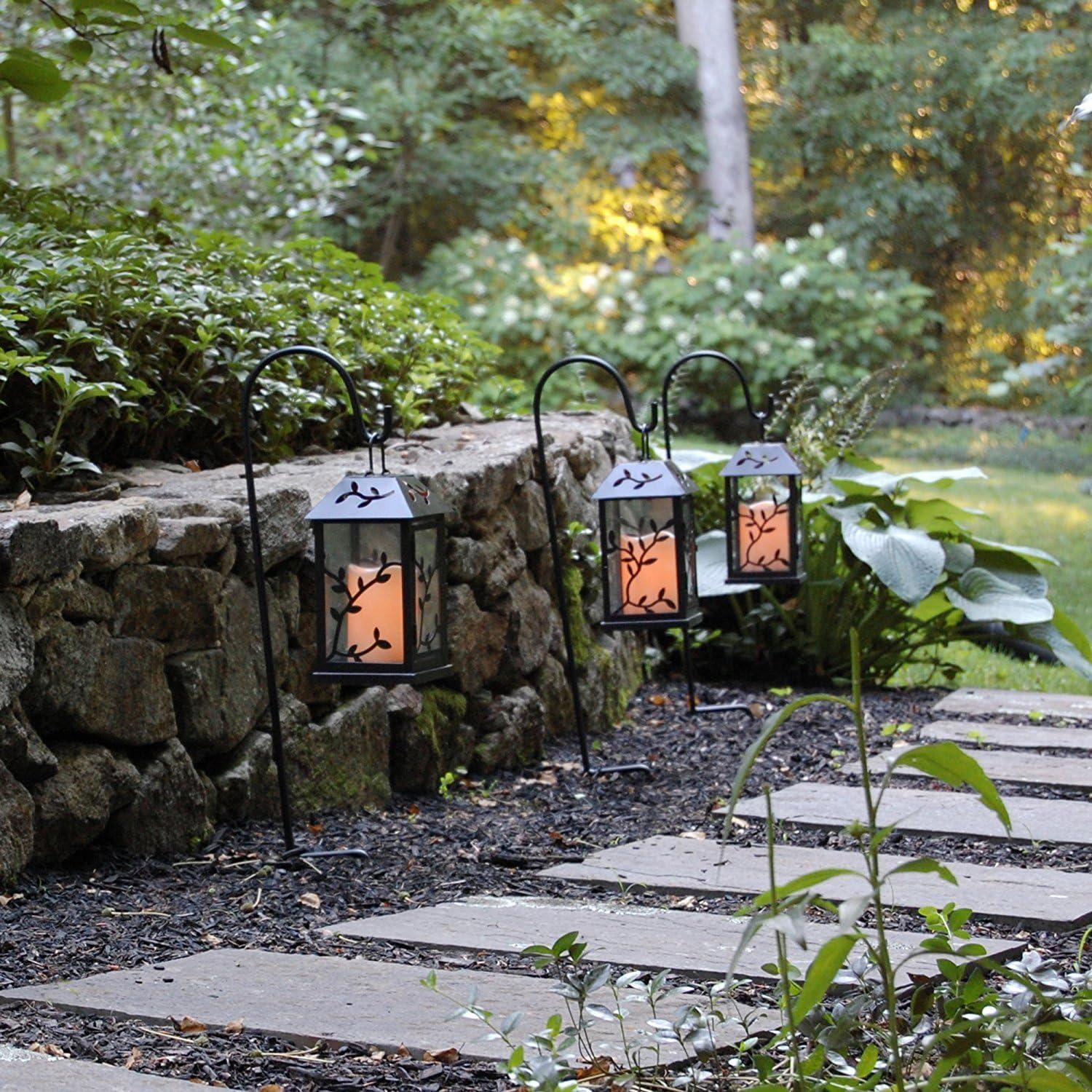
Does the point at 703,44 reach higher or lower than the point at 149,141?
higher

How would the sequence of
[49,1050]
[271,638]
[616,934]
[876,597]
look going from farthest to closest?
[876,597] → [271,638] → [616,934] → [49,1050]

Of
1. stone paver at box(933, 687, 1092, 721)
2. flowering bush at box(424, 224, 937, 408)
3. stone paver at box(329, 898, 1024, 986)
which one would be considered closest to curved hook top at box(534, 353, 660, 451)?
stone paver at box(329, 898, 1024, 986)

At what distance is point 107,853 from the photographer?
106 inches

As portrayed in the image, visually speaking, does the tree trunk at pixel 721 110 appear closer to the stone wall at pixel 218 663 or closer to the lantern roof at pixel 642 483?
the stone wall at pixel 218 663

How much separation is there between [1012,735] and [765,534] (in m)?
0.91

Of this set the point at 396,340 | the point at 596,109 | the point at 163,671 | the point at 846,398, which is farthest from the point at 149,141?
the point at 596,109

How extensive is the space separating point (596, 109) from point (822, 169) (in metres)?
2.88

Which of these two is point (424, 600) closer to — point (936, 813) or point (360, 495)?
point (360, 495)

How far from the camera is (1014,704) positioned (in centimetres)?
445

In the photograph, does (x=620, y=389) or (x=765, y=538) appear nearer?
(x=620, y=389)

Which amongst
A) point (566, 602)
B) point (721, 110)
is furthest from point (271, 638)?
point (721, 110)

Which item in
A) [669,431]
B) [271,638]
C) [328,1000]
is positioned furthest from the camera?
[669,431]

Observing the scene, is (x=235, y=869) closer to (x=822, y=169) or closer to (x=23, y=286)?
(x=23, y=286)

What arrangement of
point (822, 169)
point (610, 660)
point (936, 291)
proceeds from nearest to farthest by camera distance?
point (610, 660) < point (822, 169) < point (936, 291)
